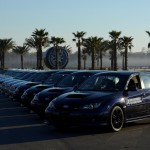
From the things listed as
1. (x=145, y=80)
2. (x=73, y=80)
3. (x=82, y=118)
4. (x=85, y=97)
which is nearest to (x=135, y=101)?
(x=145, y=80)

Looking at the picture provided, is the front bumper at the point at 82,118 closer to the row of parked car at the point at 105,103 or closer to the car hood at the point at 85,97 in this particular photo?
the row of parked car at the point at 105,103

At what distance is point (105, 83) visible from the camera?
11789 millimetres

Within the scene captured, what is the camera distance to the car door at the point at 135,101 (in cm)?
1131

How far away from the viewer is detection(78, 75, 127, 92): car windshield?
11.5 m

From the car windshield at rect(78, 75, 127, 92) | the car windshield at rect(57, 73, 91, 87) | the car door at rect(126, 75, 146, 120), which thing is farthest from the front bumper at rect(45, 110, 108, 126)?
the car windshield at rect(57, 73, 91, 87)

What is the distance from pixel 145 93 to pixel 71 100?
2.25 m

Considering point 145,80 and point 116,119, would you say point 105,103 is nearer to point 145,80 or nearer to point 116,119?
point 116,119

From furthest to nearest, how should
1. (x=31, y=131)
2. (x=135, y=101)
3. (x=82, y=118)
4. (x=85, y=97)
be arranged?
(x=135, y=101) < (x=31, y=131) < (x=85, y=97) < (x=82, y=118)

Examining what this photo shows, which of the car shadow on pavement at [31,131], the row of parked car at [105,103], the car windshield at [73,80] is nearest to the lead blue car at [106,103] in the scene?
the row of parked car at [105,103]

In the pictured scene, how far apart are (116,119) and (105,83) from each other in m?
1.22

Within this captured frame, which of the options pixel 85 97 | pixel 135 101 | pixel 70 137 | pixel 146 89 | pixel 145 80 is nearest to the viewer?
pixel 70 137

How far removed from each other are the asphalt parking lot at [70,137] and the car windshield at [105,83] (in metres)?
1.04

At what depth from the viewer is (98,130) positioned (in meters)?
11.1

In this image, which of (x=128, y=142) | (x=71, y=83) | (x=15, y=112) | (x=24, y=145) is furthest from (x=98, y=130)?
(x=15, y=112)
